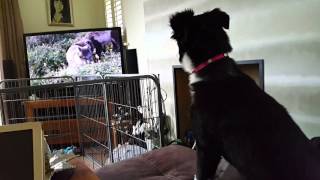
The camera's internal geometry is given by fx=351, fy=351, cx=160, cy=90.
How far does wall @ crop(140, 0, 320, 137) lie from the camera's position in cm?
198

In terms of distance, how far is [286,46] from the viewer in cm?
213

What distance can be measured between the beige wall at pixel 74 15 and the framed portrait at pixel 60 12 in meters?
0.06

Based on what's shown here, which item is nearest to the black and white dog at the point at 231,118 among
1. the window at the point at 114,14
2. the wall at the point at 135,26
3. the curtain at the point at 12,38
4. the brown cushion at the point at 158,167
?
the brown cushion at the point at 158,167

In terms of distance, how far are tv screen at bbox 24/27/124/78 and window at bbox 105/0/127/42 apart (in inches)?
12.1

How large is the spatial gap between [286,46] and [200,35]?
900mm

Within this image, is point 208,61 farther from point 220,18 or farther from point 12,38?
point 12,38

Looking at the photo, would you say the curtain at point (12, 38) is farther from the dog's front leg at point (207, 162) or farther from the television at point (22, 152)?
the television at point (22, 152)

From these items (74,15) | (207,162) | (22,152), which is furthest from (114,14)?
(22,152)

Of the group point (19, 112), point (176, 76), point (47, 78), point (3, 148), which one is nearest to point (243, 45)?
point (176, 76)

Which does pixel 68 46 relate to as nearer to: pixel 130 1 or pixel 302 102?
pixel 130 1

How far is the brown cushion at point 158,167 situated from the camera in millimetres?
1673

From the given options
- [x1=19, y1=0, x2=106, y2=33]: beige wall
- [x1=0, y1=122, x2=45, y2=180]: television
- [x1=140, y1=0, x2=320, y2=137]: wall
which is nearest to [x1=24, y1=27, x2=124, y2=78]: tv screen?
[x1=19, y1=0, x2=106, y2=33]: beige wall

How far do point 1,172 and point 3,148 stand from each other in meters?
0.06

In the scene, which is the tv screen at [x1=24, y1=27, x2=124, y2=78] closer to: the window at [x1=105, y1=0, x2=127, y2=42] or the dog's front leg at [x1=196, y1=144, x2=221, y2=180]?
the window at [x1=105, y1=0, x2=127, y2=42]
